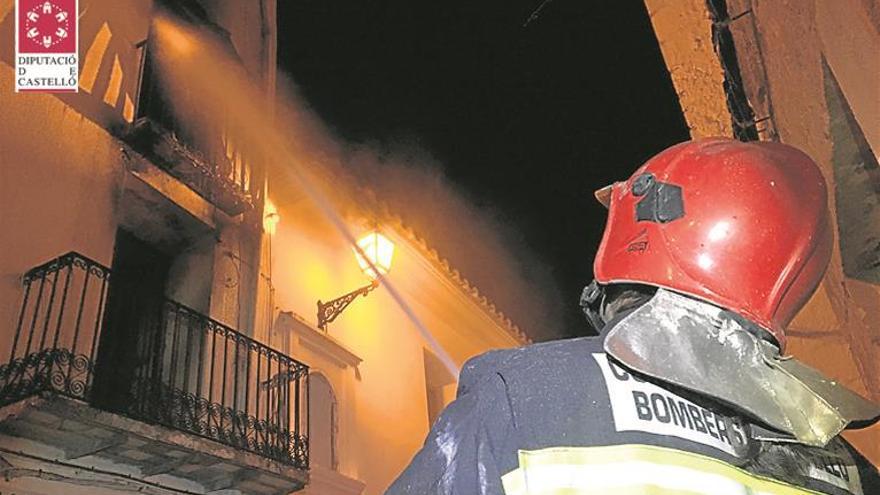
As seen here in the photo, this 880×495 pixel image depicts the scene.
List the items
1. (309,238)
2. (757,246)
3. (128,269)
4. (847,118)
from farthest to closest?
(309,238) < (128,269) < (847,118) < (757,246)

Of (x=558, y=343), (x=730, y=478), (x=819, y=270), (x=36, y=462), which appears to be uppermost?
(x=36, y=462)

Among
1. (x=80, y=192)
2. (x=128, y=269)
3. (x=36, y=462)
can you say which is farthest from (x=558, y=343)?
(x=128, y=269)

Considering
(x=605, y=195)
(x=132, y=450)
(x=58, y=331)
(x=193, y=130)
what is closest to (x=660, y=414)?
(x=605, y=195)

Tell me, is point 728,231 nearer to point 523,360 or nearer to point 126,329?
point 523,360

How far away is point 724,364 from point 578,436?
36 cm

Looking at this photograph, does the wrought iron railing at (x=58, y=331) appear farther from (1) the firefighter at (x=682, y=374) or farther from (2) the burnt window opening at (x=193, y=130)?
(1) the firefighter at (x=682, y=374)

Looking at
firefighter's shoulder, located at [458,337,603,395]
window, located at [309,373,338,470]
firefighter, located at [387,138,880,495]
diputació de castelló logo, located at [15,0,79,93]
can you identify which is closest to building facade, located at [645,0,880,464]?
firefighter, located at [387,138,880,495]

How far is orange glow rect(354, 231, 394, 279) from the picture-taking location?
1011 cm

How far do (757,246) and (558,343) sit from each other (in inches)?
20.2

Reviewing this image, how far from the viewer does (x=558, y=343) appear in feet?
5.04

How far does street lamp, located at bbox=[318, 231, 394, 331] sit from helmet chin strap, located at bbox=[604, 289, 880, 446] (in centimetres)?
854

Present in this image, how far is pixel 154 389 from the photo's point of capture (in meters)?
7.78

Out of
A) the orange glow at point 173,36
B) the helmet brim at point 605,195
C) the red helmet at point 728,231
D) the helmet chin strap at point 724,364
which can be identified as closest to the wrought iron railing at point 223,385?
the orange glow at point 173,36

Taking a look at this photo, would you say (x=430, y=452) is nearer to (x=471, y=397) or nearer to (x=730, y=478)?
(x=471, y=397)
